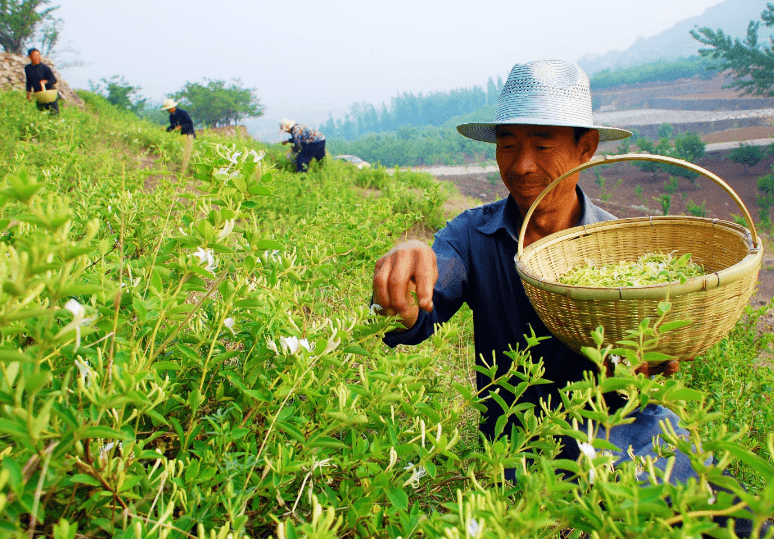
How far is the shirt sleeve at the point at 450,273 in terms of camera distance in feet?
6.02

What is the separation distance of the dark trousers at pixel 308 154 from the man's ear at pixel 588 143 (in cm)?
798

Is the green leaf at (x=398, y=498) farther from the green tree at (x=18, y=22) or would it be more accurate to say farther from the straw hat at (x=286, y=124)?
the green tree at (x=18, y=22)

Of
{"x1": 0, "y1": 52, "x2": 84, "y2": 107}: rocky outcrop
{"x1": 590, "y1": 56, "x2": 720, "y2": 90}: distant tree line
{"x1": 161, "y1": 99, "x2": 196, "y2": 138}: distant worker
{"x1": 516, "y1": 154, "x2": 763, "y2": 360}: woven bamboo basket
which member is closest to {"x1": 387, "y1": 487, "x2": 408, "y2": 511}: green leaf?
{"x1": 516, "y1": 154, "x2": 763, "y2": 360}: woven bamboo basket

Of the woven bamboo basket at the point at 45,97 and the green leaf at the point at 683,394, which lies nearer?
the green leaf at the point at 683,394

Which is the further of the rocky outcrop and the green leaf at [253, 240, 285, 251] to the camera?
the rocky outcrop

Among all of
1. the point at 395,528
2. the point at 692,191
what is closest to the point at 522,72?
the point at 395,528

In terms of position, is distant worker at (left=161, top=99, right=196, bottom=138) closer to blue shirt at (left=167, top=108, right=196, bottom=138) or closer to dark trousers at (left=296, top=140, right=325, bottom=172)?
blue shirt at (left=167, top=108, right=196, bottom=138)

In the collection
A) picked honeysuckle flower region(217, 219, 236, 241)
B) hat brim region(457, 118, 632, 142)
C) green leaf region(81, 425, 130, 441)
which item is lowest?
green leaf region(81, 425, 130, 441)

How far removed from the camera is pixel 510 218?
2154mm

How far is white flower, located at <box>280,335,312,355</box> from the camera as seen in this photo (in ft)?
2.38

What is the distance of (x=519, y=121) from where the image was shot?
1.82 meters

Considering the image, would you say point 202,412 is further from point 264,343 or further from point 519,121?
point 519,121

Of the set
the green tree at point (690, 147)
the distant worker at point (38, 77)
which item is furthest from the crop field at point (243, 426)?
the green tree at point (690, 147)

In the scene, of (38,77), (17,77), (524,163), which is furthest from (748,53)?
(17,77)
